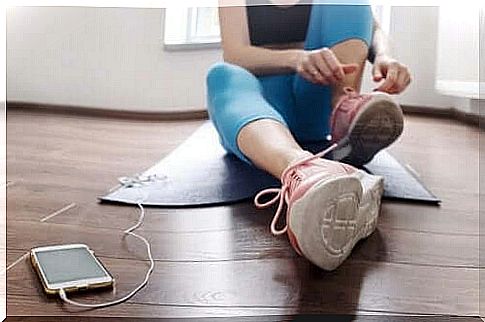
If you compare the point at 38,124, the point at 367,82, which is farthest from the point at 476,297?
the point at 38,124

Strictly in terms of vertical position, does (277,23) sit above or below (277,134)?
above

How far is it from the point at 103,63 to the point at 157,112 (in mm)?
91

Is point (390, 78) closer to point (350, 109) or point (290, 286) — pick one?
point (350, 109)

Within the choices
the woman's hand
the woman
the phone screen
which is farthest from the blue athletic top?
the phone screen

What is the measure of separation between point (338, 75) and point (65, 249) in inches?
15.6

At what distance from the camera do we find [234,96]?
3.32 feet

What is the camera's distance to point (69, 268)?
0.84 m

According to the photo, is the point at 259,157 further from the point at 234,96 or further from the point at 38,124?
the point at 38,124

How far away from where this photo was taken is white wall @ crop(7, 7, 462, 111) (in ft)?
3.01

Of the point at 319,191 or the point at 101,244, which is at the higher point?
the point at 319,191

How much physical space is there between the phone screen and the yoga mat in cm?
17

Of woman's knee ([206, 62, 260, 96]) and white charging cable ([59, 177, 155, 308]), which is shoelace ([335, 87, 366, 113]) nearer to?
woman's knee ([206, 62, 260, 96])

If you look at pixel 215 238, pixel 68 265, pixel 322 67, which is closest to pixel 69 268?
pixel 68 265

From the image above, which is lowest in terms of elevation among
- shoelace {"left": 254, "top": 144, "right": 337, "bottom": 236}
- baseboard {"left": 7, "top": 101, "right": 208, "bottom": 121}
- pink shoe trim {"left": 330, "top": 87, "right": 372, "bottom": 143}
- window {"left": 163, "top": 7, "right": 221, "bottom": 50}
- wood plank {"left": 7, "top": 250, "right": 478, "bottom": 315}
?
wood plank {"left": 7, "top": 250, "right": 478, "bottom": 315}
